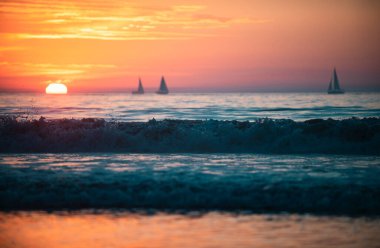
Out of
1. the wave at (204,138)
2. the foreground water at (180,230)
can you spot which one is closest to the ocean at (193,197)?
the foreground water at (180,230)

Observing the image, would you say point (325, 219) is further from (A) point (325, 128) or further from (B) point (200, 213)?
(A) point (325, 128)

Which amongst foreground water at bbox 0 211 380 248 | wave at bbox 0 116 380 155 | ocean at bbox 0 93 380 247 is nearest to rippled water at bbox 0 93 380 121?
wave at bbox 0 116 380 155

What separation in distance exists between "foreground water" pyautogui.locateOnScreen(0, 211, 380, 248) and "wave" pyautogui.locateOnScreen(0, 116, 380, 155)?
9023 mm

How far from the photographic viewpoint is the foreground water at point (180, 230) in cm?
725

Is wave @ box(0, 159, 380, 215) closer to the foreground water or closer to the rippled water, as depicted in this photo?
the foreground water

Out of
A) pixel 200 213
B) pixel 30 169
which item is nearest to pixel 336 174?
pixel 200 213

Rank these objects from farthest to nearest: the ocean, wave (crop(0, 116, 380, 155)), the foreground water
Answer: wave (crop(0, 116, 380, 155)) < the ocean < the foreground water

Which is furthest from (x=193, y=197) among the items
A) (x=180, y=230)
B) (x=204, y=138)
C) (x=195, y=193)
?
(x=204, y=138)

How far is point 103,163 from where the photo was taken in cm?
1370

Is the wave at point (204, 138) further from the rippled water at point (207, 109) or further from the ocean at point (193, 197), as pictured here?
the rippled water at point (207, 109)

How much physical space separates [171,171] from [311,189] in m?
3.43

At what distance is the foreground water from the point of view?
7246mm

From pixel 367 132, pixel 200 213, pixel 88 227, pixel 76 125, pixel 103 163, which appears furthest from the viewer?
pixel 76 125

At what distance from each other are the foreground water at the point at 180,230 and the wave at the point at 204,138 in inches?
355
